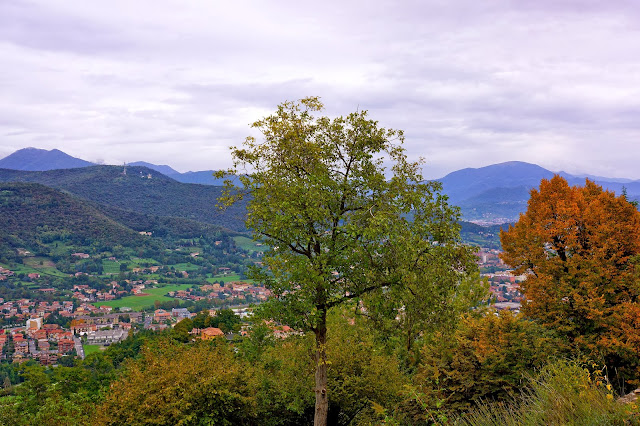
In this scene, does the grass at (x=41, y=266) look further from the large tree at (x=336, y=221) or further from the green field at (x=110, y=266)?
the large tree at (x=336, y=221)

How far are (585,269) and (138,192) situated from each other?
183m

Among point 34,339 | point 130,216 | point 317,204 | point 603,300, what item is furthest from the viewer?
point 130,216

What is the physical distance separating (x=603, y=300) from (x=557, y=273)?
1.74 m

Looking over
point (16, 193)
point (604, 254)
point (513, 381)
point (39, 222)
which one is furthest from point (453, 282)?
point (16, 193)

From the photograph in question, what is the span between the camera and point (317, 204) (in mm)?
8391

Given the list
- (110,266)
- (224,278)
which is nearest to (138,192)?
(110,266)

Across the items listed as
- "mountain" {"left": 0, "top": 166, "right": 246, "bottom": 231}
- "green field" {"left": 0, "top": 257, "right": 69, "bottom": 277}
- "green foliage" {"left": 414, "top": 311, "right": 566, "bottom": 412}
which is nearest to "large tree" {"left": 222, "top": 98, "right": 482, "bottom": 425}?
"green foliage" {"left": 414, "top": 311, "right": 566, "bottom": 412}

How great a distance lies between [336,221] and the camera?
357 inches

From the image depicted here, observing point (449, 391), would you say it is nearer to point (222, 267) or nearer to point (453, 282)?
point (453, 282)

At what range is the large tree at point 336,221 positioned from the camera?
8.41 metres

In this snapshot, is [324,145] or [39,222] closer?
[324,145]

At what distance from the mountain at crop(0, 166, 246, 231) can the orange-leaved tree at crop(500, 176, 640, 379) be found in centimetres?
14383

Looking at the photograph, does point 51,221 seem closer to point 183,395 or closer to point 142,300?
point 142,300

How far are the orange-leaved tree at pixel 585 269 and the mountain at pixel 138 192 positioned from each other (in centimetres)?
14383
